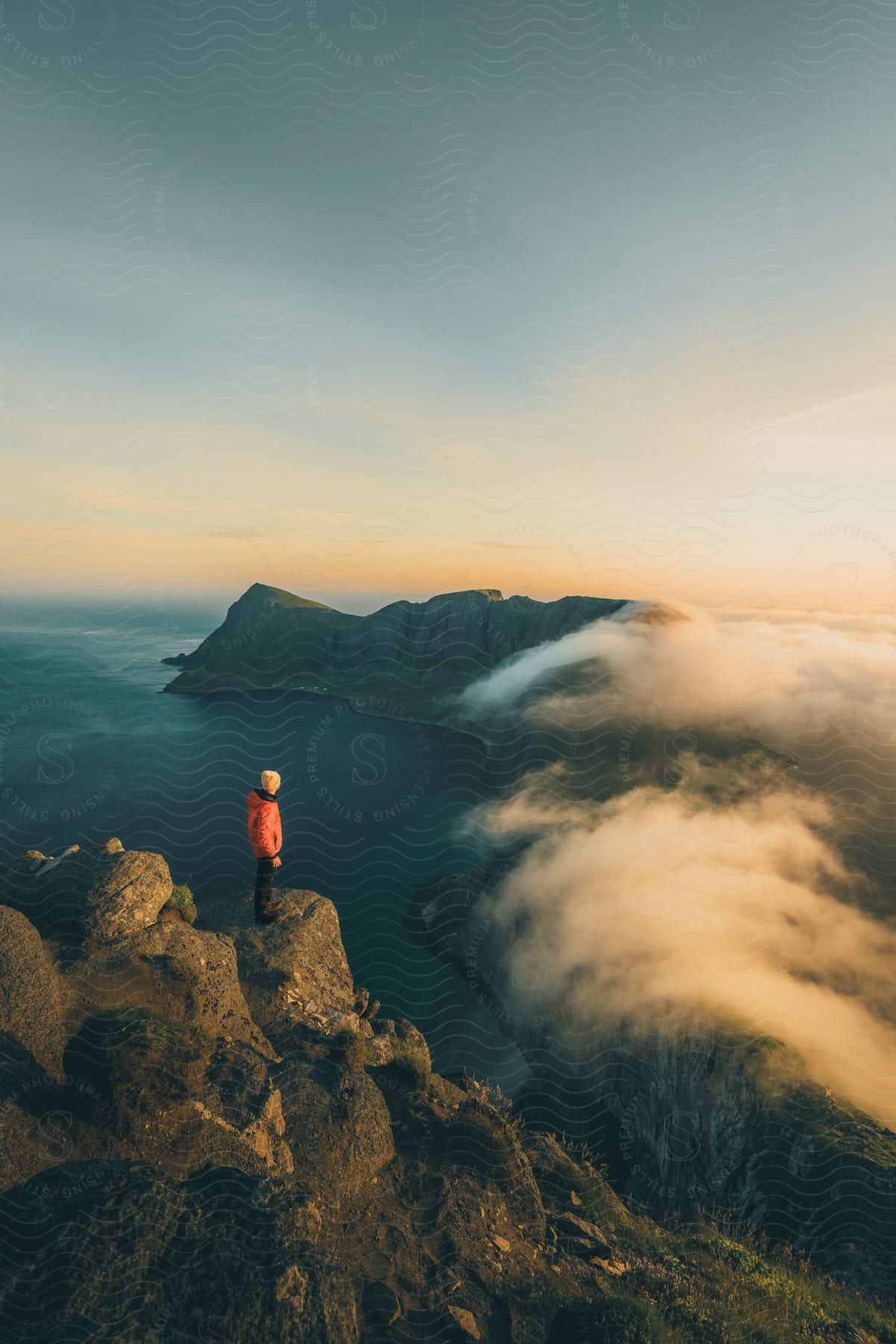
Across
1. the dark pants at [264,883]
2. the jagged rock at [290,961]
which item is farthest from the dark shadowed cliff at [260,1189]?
the dark pants at [264,883]

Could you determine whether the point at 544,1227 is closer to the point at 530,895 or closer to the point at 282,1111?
the point at 282,1111

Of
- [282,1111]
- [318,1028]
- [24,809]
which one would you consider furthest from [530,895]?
[24,809]

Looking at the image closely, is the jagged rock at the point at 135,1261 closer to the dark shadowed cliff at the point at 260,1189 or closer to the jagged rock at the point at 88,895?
the dark shadowed cliff at the point at 260,1189

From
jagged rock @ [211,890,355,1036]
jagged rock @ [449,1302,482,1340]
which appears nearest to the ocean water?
jagged rock @ [211,890,355,1036]

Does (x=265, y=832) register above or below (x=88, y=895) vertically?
above

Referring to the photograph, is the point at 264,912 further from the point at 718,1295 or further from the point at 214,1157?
the point at 718,1295

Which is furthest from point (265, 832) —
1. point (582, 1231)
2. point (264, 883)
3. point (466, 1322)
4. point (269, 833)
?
point (582, 1231)
